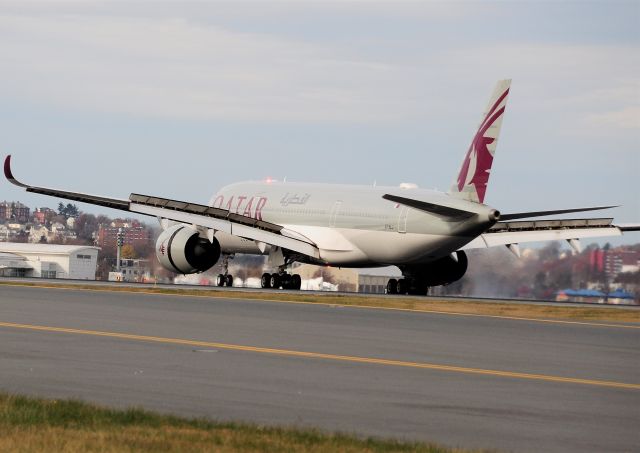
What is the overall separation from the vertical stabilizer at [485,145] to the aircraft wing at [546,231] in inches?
205

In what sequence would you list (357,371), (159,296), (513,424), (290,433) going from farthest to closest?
1. (159,296)
2. (357,371)
3. (513,424)
4. (290,433)

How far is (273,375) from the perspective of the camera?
19188 millimetres

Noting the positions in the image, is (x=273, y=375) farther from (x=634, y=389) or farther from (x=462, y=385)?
(x=634, y=389)

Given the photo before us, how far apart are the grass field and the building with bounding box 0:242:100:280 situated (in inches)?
3803

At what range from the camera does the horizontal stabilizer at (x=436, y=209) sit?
48.1 metres

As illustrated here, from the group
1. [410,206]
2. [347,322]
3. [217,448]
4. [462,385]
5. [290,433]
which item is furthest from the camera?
[410,206]

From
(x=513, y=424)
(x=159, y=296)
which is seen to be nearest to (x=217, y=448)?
(x=513, y=424)

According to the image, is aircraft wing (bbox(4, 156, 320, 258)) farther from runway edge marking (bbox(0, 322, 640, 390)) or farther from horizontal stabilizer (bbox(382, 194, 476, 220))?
runway edge marking (bbox(0, 322, 640, 390))

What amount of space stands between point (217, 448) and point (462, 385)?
6.67 metres

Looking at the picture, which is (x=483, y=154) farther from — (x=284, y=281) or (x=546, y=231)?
(x=284, y=281)

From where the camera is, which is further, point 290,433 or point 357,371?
point 357,371

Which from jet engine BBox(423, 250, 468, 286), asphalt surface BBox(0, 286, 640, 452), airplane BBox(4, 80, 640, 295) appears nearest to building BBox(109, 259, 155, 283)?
airplane BBox(4, 80, 640, 295)

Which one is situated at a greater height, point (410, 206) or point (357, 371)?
point (410, 206)

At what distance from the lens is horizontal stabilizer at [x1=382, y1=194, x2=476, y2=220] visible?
4810 centimetres
